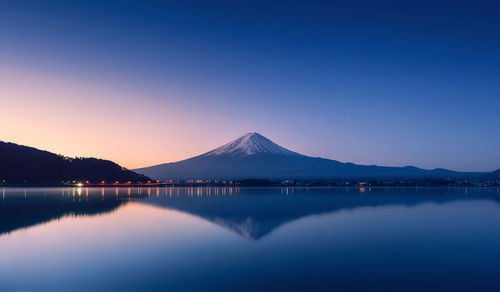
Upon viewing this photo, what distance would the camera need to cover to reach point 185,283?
320 inches

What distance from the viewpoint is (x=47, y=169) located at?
361ft

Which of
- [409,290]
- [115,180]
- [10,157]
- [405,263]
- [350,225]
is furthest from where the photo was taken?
[115,180]

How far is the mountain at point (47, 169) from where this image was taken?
10106cm

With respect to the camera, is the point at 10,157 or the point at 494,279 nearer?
the point at 494,279

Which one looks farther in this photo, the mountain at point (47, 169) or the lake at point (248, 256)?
the mountain at point (47, 169)

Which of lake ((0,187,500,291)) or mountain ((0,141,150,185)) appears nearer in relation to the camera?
lake ((0,187,500,291))

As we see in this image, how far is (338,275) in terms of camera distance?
8.81 metres

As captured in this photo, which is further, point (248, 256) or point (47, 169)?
point (47, 169)

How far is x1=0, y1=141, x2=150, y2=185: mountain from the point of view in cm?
10106

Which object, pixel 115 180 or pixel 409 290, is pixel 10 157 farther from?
pixel 409 290

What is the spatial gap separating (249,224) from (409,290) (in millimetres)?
11362

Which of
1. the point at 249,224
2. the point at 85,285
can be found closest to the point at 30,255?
the point at 85,285

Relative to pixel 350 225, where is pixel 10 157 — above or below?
above

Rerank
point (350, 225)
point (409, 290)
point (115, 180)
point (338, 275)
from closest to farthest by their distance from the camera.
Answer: point (409, 290) → point (338, 275) → point (350, 225) → point (115, 180)
